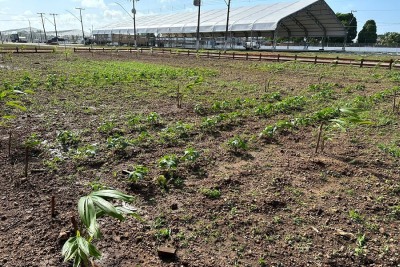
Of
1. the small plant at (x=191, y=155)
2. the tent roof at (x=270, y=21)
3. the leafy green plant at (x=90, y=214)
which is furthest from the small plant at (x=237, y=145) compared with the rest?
the tent roof at (x=270, y=21)

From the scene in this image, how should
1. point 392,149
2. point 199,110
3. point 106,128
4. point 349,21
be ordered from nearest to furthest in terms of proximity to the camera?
point 392,149 < point 106,128 < point 199,110 < point 349,21

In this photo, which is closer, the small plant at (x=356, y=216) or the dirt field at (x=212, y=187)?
the dirt field at (x=212, y=187)

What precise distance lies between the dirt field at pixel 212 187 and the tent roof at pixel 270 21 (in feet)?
137

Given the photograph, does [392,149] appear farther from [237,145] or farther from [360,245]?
[360,245]

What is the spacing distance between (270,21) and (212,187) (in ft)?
152

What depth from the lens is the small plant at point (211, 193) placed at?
418 centimetres

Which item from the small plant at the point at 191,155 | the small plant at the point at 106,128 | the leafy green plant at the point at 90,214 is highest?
the leafy green plant at the point at 90,214

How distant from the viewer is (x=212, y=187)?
4.44 metres

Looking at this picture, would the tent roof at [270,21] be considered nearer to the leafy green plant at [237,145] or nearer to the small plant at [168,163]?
the leafy green plant at [237,145]

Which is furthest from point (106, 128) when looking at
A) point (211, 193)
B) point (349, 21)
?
point (349, 21)

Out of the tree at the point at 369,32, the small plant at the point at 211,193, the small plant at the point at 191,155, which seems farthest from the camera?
the tree at the point at 369,32

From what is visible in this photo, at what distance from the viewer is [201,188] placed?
14.5ft

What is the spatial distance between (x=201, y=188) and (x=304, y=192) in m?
1.46

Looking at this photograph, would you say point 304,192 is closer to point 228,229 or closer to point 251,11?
point 228,229
